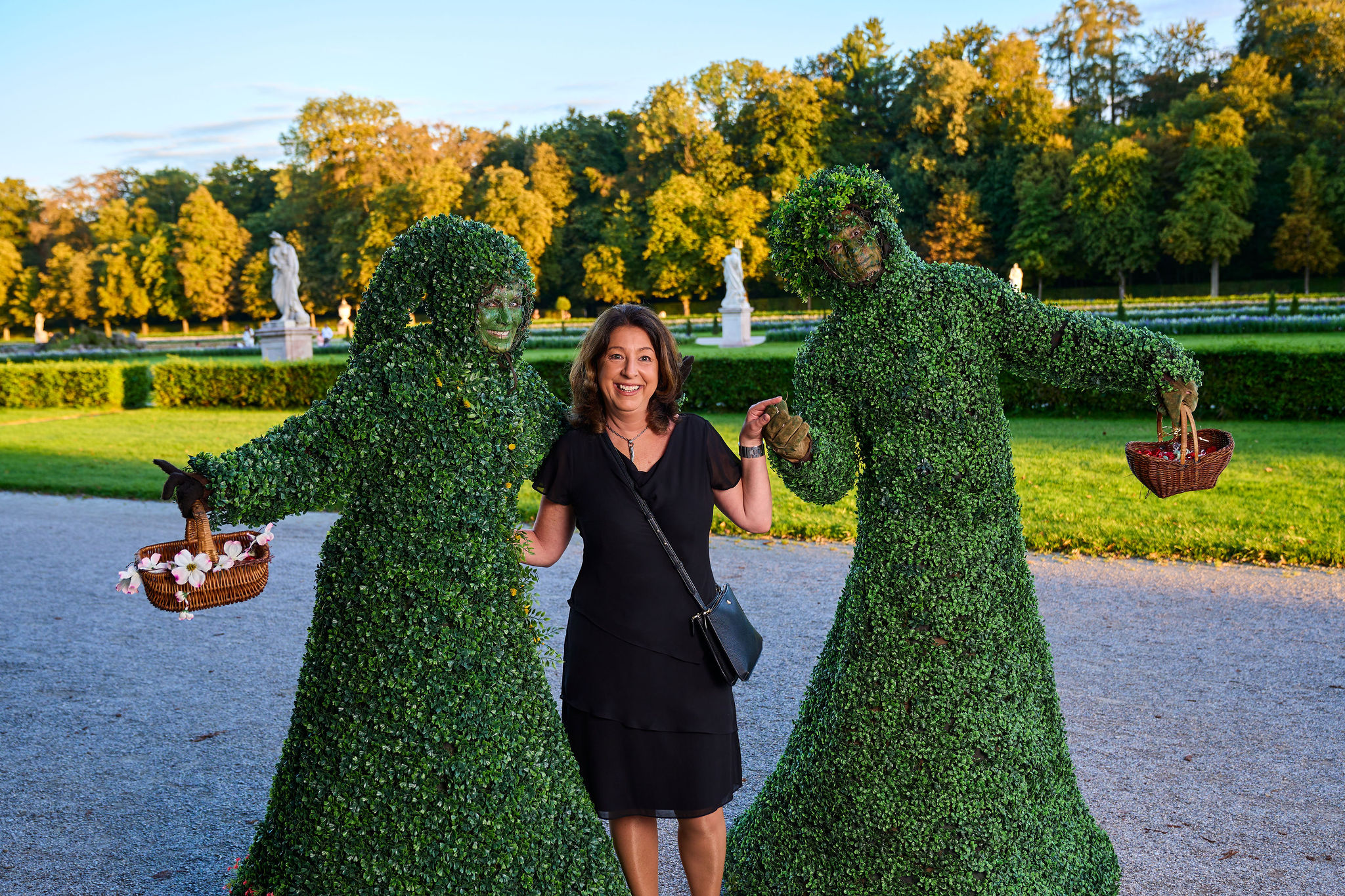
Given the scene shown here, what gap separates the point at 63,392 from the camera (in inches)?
761

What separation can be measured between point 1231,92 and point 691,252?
865 inches

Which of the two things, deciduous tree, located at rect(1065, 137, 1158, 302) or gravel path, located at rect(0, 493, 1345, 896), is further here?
deciduous tree, located at rect(1065, 137, 1158, 302)

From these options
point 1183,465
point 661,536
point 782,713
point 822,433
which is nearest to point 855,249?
point 822,433

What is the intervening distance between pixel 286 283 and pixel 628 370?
22127 mm

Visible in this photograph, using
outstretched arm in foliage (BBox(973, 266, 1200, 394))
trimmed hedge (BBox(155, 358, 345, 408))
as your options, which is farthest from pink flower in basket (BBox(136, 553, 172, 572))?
trimmed hedge (BBox(155, 358, 345, 408))

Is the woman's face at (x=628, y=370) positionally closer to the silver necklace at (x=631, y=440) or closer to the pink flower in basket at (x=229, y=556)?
the silver necklace at (x=631, y=440)

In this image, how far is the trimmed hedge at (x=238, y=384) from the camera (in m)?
18.6

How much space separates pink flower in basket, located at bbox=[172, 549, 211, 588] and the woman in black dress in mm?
825

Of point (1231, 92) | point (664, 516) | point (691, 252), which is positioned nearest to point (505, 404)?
point (664, 516)

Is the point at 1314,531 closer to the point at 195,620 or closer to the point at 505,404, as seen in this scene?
the point at 505,404

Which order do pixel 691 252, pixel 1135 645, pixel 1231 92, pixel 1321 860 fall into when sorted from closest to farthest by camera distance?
pixel 1321 860 → pixel 1135 645 → pixel 1231 92 → pixel 691 252

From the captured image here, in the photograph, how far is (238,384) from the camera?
18984mm

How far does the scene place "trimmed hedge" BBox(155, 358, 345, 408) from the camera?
18.6 meters

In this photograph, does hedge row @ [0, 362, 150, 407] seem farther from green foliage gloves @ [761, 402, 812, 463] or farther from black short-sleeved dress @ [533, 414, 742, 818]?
green foliage gloves @ [761, 402, 812, 463]
